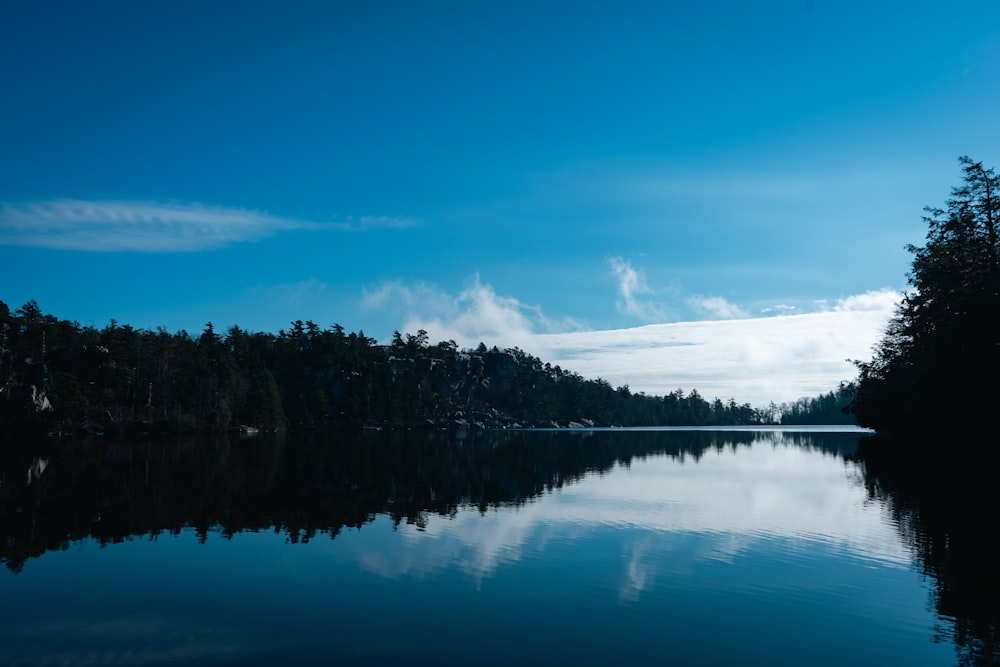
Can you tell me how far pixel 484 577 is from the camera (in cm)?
2319

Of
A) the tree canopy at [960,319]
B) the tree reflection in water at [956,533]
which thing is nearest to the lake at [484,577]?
the tree reflection in water at [956,533]

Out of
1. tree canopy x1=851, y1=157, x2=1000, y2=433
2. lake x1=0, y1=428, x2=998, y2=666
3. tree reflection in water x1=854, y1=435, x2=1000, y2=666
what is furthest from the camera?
tree canopy x1=851, y1=157, x2=1000, y2=433

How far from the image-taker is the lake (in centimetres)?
1631

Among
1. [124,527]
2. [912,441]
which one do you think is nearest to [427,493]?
[124,527]

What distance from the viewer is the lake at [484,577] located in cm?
1631

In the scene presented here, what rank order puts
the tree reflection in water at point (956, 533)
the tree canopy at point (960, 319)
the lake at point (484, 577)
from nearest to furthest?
1. the lake at point (484, 577)
2. the tree reflection in water at point (956, 533)
3. the tree canopy at point (960, 319)

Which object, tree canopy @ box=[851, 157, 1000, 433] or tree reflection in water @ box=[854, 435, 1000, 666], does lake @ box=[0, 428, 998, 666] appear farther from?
tree canopy @ box=[851, 157, 1000, 433]

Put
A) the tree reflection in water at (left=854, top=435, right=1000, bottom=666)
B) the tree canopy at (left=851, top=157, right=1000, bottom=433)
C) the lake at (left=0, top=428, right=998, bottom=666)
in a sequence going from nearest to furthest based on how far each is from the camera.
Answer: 1. the lake at (left=0, top=428, right=998, bottom=666)
2. the tree reflection in water at (left=854, top=435, right=1000, bottom=666)
3. the tree canopy at (left=851, top=157, right=1000, bottom=433)

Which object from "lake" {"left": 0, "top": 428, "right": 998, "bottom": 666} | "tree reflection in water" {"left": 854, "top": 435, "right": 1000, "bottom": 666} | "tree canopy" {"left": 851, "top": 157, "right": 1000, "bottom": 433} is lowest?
"lake" {"left": 0, "top": 428, "right": 998, "bottom": 666}

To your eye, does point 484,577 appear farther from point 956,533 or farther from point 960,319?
point 960,319

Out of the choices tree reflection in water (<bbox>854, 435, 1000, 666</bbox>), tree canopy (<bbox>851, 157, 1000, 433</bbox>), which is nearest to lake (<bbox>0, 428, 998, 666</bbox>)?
tree reflection in water (<bbox>854, 435, 1000, 666</bbox>)

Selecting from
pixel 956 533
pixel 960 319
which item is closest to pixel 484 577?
pixel 956 533

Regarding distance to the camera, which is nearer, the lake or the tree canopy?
the lake

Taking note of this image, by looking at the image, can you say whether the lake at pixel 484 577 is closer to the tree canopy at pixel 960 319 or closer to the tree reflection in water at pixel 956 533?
the tree reflection in water at pixel 956 533
